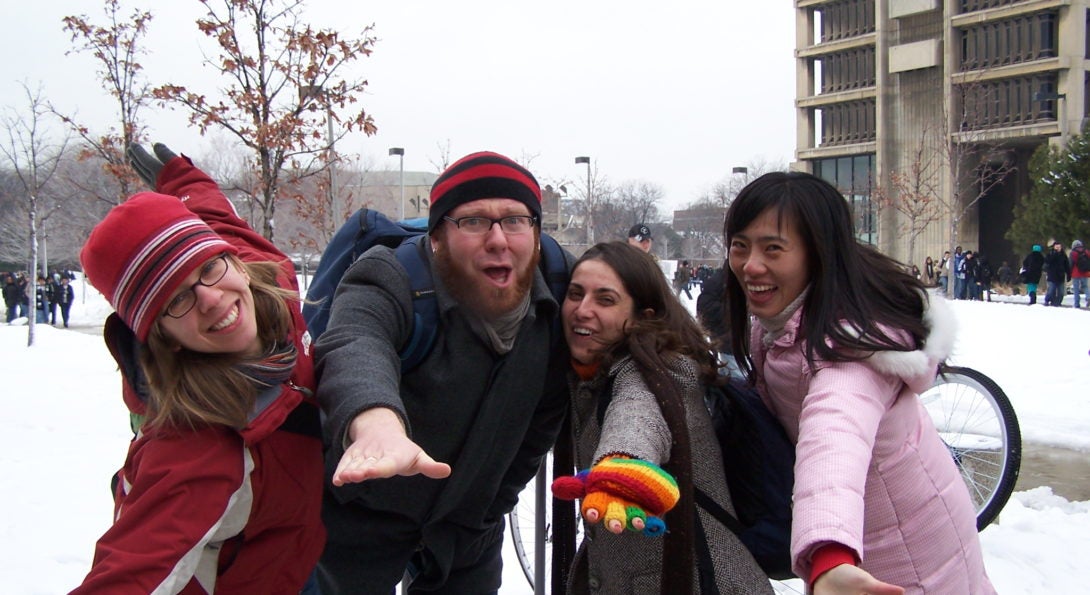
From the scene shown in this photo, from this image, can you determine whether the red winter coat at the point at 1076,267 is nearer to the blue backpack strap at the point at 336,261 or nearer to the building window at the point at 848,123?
the blue backpack strap at the point at 336,261

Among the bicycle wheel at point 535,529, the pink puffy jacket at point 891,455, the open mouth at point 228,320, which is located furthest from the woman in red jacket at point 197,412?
the pink puffy jacket at point 891,455

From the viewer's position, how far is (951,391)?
493 cm

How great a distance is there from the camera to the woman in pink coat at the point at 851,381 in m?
1.77

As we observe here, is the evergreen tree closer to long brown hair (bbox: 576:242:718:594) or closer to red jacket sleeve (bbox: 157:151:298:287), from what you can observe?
long brown hair (bbox: 576:242:718:594)

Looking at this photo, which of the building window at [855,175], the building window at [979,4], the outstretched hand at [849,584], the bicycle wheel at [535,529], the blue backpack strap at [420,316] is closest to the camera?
the outstretched hand at [849,584]

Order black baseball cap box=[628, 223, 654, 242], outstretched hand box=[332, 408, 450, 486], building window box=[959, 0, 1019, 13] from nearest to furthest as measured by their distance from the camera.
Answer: outstretched hand box=[332, 408, 450, 486], black baseball cap box=[628, 223, 654, 242], building window box=[959, 0, 1019, 13]

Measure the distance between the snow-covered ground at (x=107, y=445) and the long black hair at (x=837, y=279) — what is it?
1655 millimetres

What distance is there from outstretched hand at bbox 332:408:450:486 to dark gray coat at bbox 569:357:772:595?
491mm

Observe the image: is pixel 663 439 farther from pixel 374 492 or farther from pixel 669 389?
pixel 374 492

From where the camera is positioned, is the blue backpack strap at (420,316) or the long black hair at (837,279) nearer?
the long black hair at (837,279)

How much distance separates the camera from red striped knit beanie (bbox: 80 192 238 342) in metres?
1.88

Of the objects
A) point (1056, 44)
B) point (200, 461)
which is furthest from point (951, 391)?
point (1056, 44)

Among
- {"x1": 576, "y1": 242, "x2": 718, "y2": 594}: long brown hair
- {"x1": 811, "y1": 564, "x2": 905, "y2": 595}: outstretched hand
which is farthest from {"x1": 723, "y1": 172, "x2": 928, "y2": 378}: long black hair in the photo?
{"x1": 811, "y1": 564, "x2": 905, "y2": 595}: outstretched hand

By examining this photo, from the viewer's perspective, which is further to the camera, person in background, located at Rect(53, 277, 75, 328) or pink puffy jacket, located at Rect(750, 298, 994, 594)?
person in background, located at Rect(53, 277, 75, 328)
